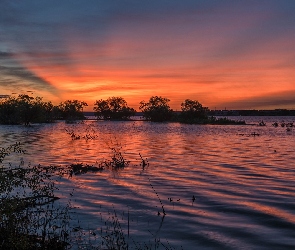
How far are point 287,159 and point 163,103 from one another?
11952 cm

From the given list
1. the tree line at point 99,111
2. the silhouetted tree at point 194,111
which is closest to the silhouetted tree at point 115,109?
the tree line at point 99,111

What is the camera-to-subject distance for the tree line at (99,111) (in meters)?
104

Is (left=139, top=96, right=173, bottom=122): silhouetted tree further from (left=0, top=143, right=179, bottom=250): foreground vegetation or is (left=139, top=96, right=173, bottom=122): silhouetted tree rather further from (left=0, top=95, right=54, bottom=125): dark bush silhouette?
(left=0, top=143, right=179, bottom=250): foreground vegetation

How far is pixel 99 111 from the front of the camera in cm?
17812

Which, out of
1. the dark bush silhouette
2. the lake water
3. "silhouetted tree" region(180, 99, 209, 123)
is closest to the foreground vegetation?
the lake water

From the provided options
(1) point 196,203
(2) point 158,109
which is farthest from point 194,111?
(1) point 196,203

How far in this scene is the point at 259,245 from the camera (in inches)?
355

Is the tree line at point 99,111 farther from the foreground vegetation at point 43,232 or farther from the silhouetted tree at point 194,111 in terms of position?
the foreground vegetation at point 43,232

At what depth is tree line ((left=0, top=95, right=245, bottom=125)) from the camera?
342ft

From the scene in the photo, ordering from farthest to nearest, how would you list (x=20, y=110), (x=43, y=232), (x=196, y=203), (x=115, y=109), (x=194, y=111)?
1. (x=115, y=109)
2. (x=194, y=111)
3. (x=20, y=110)
4. (x=196, y=203)
5. (x=43, y=232)

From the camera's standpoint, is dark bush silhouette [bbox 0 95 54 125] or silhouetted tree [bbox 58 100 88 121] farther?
silhouetted tree [bbox 58 100 88 121]

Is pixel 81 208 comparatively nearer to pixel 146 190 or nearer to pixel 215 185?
pixel 146 190

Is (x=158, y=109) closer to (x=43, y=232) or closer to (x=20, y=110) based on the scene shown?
(x=20, y=110)

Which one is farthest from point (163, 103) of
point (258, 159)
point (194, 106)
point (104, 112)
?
point (258, 159)
